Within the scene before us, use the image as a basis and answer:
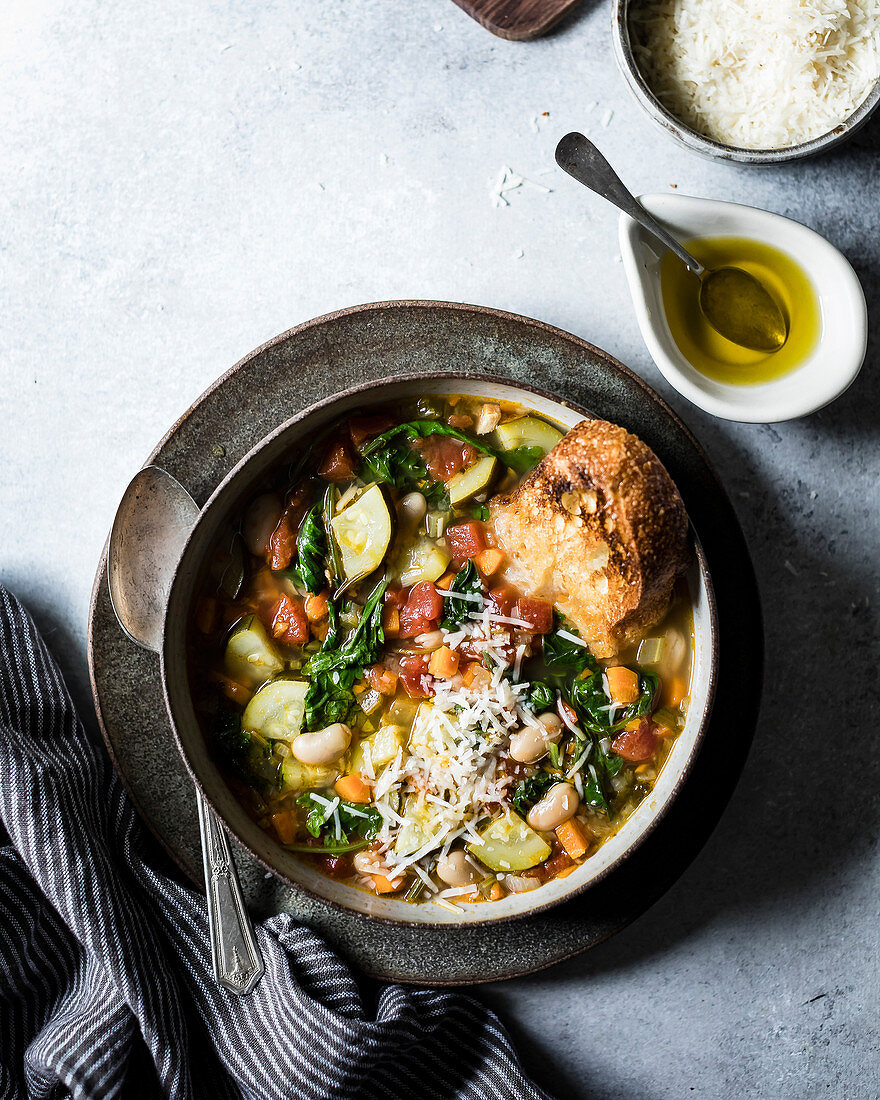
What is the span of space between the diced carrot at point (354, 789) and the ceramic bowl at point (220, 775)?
0.80 ft

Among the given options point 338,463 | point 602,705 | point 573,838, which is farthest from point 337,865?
point 338,463

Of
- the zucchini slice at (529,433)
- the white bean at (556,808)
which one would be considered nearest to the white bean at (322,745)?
the white bean at (556,808)

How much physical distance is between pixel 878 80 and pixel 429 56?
4.74 ft

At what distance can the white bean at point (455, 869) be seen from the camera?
2.61 metres

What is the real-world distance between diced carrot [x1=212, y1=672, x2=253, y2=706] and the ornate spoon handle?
32cm

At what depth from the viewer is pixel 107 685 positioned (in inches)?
108

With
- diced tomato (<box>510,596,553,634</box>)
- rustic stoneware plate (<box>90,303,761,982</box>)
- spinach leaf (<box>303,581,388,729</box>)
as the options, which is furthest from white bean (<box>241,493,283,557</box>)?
diced tomato (<box>510,596,553,634</box>)

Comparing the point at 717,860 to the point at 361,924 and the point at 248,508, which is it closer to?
the point at 361,924

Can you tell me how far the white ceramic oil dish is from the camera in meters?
2.55

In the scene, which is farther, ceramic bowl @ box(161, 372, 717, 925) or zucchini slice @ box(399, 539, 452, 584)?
zucchini slice @ box(399, 539, 452, 584)

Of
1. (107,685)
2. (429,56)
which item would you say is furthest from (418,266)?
(107,685)

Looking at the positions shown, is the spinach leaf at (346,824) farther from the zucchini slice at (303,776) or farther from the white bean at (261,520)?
the white bean at (261,520)

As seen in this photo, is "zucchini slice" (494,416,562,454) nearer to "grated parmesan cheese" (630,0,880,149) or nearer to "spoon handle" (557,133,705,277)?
"spoon handle" (557,133,705,277)

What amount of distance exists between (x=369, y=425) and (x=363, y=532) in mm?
331
